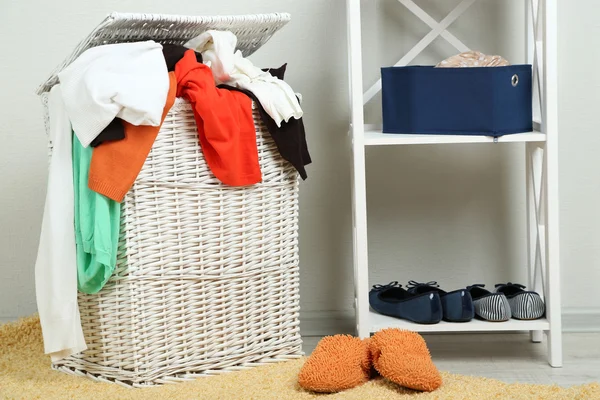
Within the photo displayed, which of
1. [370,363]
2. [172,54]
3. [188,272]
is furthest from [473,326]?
[172,54]

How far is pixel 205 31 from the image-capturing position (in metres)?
1.55

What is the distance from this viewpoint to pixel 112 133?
52.9 inches

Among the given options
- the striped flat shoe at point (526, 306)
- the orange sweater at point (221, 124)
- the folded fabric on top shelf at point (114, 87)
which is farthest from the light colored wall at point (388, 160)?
the folded fabric on top shelf at point (114, 87)

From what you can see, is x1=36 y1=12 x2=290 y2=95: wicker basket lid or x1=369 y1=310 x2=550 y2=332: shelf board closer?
x1=36 y1=12 x2=290 y2=95: wicker basket lid

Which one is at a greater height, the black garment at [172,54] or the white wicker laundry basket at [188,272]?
the black garment at [172,54]

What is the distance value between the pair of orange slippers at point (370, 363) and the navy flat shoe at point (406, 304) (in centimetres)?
16

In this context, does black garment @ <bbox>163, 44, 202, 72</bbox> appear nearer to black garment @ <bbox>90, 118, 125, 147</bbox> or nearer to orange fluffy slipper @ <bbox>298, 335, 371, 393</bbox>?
black garment @ <bbox>90, 118, 125, 147</bbox>

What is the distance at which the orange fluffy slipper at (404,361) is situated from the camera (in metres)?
1.37

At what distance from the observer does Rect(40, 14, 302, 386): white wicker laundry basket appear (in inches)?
56.2

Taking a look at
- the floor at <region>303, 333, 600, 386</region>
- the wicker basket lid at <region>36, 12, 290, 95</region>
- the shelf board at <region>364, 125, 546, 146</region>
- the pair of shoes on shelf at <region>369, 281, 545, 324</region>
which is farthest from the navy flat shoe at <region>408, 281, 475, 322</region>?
the wicker basket lid at <region>36, 12, 290, 95</region>

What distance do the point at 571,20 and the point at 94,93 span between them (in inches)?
50.2

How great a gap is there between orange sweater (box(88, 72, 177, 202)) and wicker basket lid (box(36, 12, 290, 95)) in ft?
0.63

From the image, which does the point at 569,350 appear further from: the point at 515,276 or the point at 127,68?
the point at 127,68

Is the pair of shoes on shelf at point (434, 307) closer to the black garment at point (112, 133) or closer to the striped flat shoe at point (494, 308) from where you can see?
the striped flat shoe at point (494, 308)
